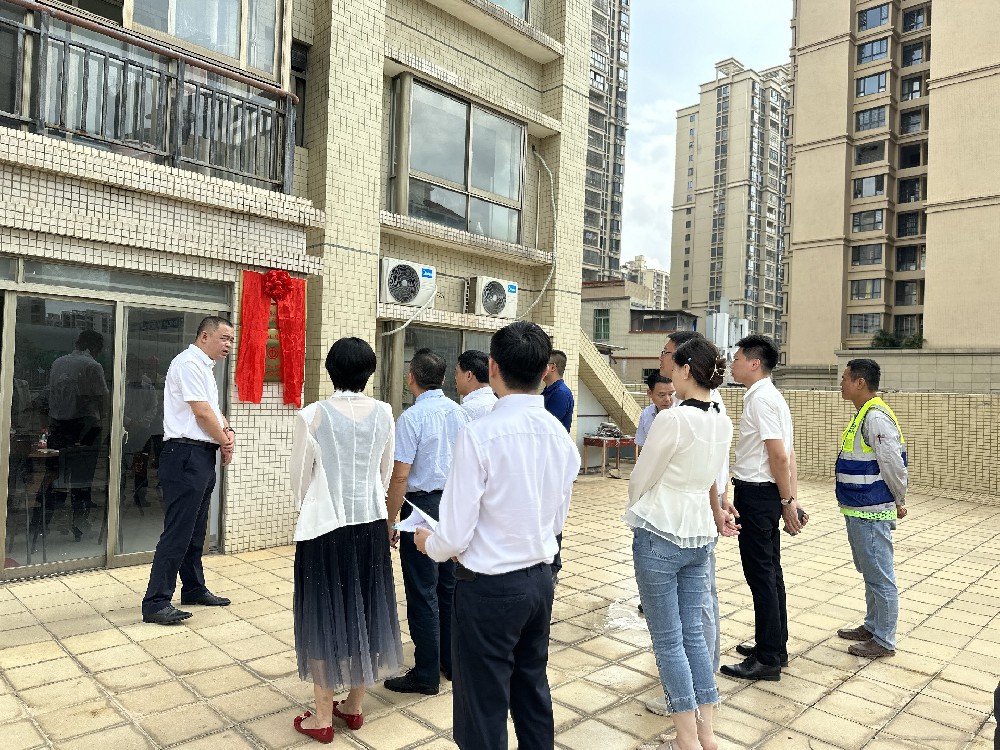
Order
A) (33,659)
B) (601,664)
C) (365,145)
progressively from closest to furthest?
(33,659)
(601,664)
(365,145)

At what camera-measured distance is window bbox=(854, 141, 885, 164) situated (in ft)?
138

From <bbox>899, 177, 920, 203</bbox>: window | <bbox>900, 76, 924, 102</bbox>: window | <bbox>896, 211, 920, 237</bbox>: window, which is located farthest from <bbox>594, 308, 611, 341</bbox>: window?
<bbox>900, 76, 924, 102</bbox>: window

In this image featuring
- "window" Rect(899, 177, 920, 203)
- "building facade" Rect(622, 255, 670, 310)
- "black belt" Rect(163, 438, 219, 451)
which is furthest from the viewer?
"building facade" Rect(622, 255, 670, 310)

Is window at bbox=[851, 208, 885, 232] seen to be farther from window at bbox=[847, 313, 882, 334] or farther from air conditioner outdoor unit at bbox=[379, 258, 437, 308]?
air conditioner outdoor unit at bbox=[379, 258, 437, 308]

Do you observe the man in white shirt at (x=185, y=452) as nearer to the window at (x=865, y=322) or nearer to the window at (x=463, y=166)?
the window at (x=463, y=166)

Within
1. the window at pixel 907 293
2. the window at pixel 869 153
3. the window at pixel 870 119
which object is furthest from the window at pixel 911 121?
the window at pixel 907 293

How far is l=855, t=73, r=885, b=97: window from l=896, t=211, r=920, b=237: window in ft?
26.2

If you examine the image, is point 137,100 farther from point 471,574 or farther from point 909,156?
point 909,156

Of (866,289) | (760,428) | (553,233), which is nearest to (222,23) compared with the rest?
(553,233)

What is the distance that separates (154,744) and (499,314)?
22.7 feet

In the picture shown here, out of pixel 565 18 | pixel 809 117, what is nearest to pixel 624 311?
pixel 809 117

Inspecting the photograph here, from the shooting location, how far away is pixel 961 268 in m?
30.1

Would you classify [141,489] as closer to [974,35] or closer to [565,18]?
[565,18]

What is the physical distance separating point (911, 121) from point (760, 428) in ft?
161
